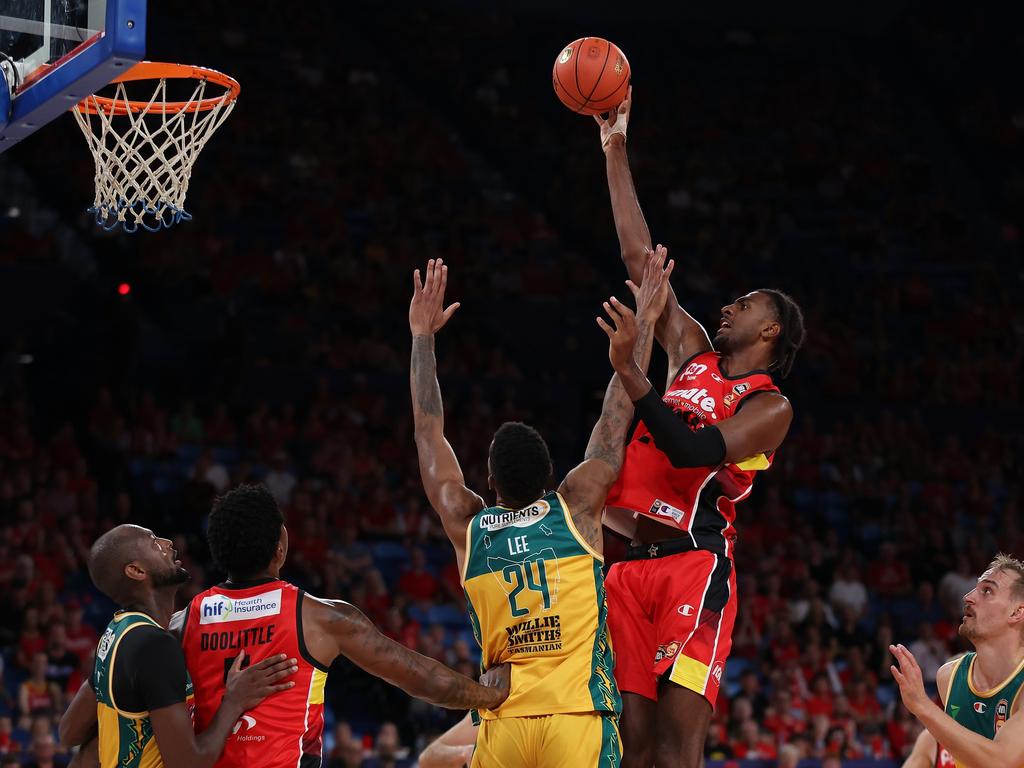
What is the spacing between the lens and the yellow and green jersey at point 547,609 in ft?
15.5

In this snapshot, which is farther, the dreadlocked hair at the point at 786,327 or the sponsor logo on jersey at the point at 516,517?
the dreadlocked hair at the point at 786,327

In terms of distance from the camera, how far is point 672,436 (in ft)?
15.8

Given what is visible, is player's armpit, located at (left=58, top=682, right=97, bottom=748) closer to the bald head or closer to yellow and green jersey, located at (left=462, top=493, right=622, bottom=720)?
the bald head

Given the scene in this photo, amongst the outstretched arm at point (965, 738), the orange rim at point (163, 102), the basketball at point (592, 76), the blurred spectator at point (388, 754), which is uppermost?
the basketball at point (592, 76)

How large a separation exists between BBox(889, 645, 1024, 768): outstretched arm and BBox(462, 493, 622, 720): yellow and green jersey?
1079mm

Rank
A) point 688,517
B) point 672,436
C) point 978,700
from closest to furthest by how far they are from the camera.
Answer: point 672,436
point 688,517
point 978,700

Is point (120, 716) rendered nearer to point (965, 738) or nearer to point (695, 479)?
point (695, 479)

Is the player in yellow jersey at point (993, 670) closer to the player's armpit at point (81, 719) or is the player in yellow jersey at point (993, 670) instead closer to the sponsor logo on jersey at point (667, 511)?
the sponsor logo on jersey at point (667, 511)

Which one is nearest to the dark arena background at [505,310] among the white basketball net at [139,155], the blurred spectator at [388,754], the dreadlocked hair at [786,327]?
the blurred spectator at [388,754]

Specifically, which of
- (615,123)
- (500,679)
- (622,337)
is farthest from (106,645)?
(615,123)

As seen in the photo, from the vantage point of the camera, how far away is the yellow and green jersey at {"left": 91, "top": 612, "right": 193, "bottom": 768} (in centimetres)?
440

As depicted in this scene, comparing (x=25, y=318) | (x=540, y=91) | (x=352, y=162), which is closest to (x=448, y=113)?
(x=540, y=91)

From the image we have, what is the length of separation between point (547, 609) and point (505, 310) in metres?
11.2

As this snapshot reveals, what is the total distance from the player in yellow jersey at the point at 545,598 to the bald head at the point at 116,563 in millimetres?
1147
